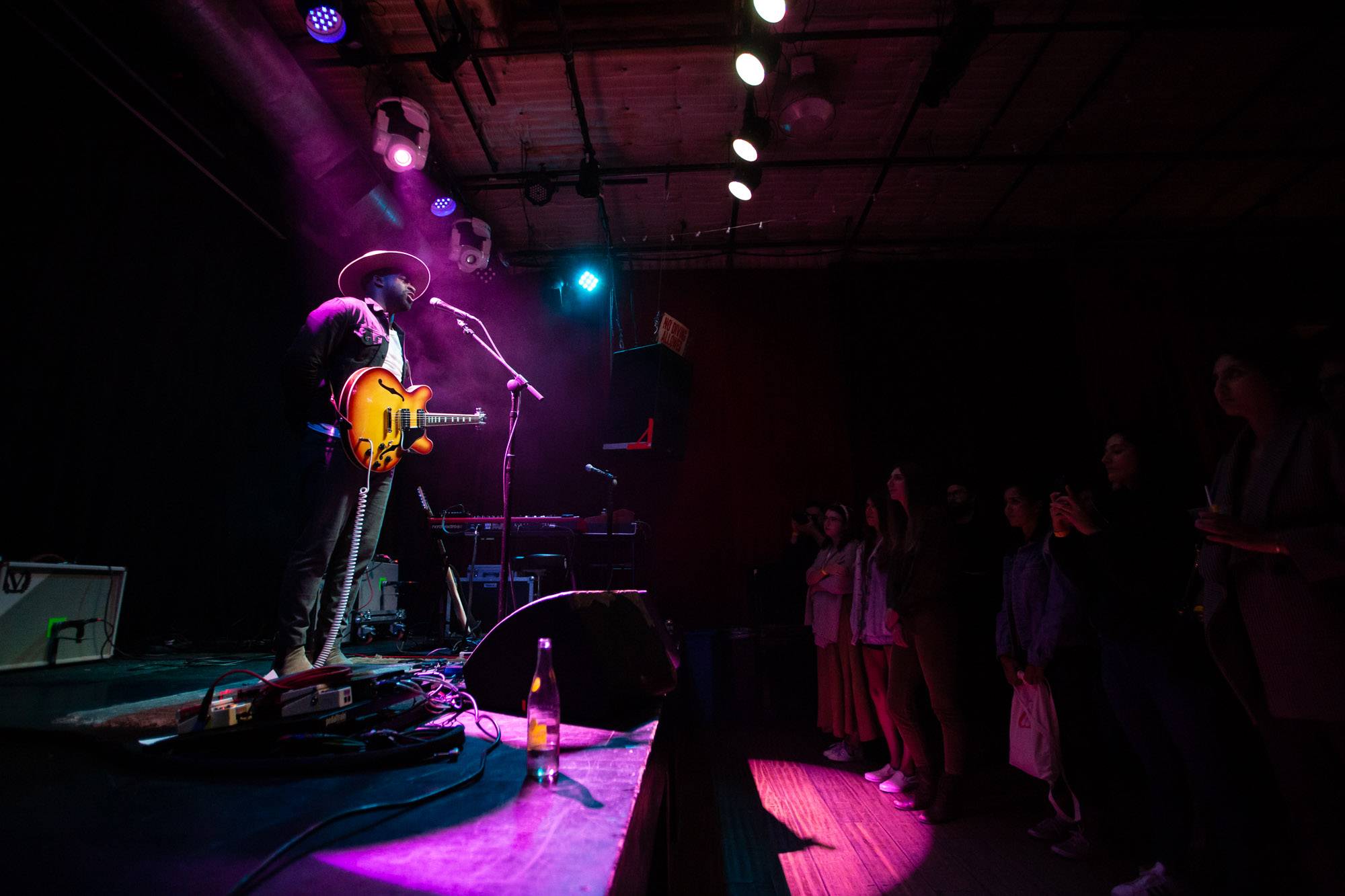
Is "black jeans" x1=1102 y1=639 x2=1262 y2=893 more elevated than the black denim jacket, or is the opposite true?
the black denim jacket

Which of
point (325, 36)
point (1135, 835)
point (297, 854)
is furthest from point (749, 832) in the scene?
point (325, 36)

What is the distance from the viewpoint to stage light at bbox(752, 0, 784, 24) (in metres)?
3.64

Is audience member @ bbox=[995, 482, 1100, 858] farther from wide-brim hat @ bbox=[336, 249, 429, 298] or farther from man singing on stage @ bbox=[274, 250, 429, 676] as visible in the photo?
wide-brim hat @ bbox=[336, 249, 429, 298]

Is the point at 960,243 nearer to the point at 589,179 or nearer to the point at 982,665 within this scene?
the point at 589,179

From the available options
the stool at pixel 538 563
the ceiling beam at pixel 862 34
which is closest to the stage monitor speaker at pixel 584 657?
the stool at pixel 538 563

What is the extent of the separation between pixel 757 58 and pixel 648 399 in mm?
3249

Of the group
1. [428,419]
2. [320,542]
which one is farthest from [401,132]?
[320,542]

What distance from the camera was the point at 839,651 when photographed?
4125 millimetres

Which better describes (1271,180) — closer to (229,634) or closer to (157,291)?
(157,291)

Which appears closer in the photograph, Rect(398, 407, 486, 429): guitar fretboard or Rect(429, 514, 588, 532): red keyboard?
Rect(398, 407, 486, 429): guitar fretboard

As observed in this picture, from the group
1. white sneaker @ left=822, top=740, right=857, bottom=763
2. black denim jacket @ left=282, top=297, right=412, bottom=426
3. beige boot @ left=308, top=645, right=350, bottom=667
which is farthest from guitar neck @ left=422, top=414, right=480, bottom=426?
white sneaker @ left=822, top=740, right=857, bottom=763

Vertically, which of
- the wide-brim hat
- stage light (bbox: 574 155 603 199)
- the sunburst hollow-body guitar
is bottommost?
the sunburst hollow-body guitar

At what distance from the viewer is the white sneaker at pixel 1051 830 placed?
8.30 feet

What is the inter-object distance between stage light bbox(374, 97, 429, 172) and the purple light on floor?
72 centimetres
